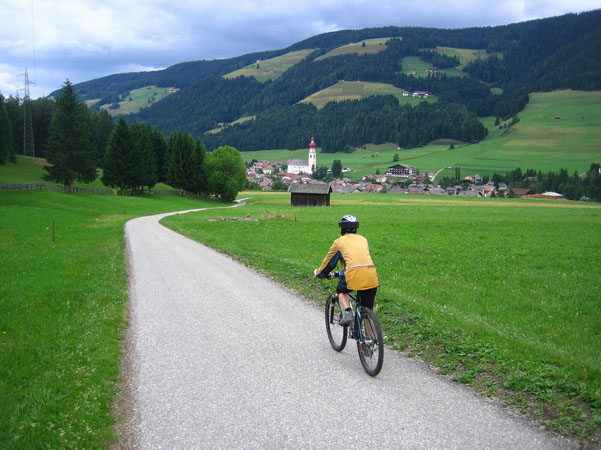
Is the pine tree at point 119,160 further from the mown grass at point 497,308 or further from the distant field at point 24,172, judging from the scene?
the mown grass at point 497,308

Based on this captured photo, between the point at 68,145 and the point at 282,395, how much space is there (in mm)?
71701

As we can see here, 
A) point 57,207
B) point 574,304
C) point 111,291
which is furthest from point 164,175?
point 574,304

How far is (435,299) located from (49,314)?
10464mm

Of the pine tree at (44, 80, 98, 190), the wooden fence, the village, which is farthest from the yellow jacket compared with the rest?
the village

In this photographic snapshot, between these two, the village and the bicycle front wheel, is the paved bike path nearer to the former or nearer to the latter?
the bicycle front wheel

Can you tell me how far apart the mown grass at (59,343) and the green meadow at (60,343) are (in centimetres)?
1

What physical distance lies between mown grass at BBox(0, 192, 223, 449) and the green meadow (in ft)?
0.04

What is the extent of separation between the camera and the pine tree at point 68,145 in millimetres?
65812

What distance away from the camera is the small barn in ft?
276

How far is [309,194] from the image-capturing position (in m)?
84.3

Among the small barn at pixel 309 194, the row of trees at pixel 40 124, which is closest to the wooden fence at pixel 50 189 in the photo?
the row of trees at pixel 40 124

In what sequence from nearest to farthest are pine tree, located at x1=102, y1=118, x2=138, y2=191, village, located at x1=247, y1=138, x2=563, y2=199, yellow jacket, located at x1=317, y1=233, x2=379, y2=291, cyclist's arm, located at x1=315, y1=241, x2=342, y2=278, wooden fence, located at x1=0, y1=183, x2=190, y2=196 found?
yellow jacket, located at x1=317, y1=233, x2=379, y2=291 → cyclist's arm, located at x1=315, y1=241, x2=342, y2=278 → wooden fence, located at x1=0, y1=183, x2=190, y2=196 → pine tree, located at x1=102, y1=118, x2=138, y2=191 → village, located at x1=247, y1=138, x2=563, y2=199

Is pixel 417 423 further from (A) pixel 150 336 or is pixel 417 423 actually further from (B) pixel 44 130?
(B) pixel 44 130

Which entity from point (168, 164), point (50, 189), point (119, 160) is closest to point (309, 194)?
point (168, 164)
